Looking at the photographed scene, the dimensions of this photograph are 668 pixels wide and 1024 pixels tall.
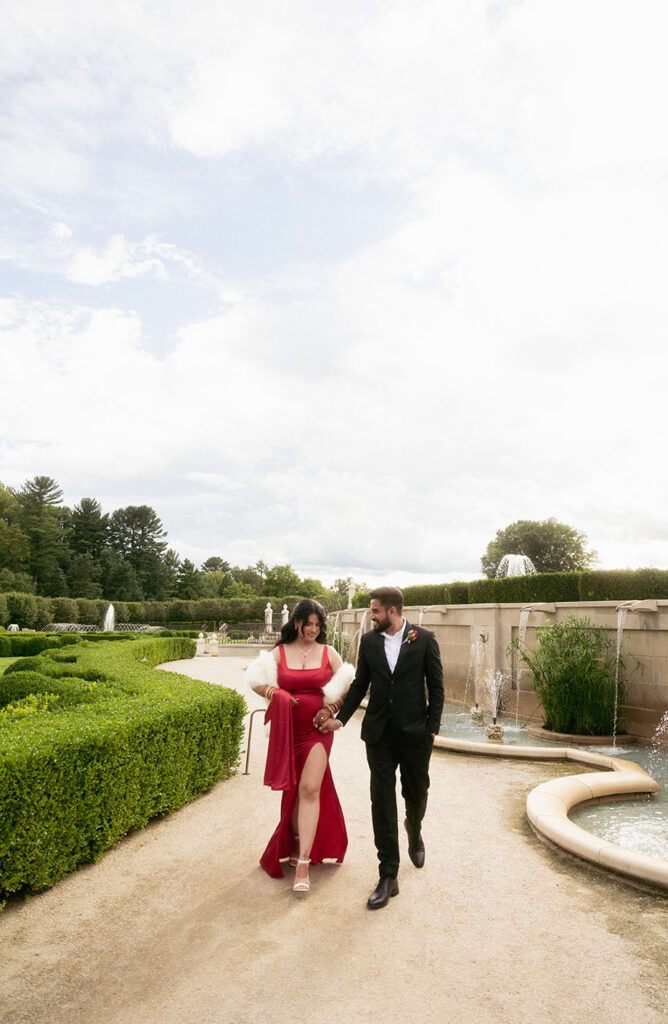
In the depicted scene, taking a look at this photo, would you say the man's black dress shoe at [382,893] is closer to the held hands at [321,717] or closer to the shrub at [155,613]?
the held hands at [321,717]

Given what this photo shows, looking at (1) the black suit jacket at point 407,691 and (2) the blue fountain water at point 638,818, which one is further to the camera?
(2) the blue fountain water at point 638,818

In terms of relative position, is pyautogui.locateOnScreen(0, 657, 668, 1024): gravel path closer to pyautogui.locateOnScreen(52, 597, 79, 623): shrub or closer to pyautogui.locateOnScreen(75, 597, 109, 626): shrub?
pyautogui.locateOnScreen(52, 597, 79, 623): shrub

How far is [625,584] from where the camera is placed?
13500mm

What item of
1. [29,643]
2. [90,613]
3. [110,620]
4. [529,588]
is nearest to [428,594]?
[529,588]

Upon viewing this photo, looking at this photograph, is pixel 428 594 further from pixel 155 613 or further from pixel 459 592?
pixel 155 613

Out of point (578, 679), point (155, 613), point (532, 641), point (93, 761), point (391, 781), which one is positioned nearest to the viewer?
point (391, 781)

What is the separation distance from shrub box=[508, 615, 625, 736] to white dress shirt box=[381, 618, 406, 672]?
22.0 feet

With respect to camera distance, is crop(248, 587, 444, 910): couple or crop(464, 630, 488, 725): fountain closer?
crop(248, 587, 444, 910): couple

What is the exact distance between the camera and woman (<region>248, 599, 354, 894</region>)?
13.9 feet

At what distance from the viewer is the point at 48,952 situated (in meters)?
3.41

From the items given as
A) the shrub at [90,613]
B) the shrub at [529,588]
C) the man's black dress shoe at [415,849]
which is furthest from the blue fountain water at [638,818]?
the shrub at [90,613]

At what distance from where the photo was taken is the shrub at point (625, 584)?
12656 millimetres

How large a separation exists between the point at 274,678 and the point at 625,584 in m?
10.8

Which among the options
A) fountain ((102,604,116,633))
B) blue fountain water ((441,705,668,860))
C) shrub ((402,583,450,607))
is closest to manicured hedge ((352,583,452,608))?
shrub ((402,583,450,607))
